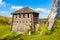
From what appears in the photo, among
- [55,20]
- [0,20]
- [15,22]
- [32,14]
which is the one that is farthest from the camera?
[0,20]

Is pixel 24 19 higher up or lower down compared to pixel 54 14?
lower down

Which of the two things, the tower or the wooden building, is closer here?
the tower

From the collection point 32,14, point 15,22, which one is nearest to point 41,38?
point 32,14

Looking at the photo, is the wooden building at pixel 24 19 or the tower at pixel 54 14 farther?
the wooden building at pixel 24 19

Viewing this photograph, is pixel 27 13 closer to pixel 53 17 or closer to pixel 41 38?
pixel 53 17

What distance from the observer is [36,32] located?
5788 centimetres

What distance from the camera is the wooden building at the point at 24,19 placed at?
60.3 m

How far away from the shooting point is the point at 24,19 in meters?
61.9

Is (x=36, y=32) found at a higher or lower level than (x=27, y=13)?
lower

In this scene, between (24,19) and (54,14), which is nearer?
(54,14)

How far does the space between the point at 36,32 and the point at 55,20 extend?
22.6 ft

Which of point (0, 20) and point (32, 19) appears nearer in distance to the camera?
point (32, 19)

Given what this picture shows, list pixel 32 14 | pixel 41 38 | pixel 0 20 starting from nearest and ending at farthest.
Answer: pixel 41 38 → pixel 32 14 → pixel 0 20

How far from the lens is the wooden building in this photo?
198 ft
